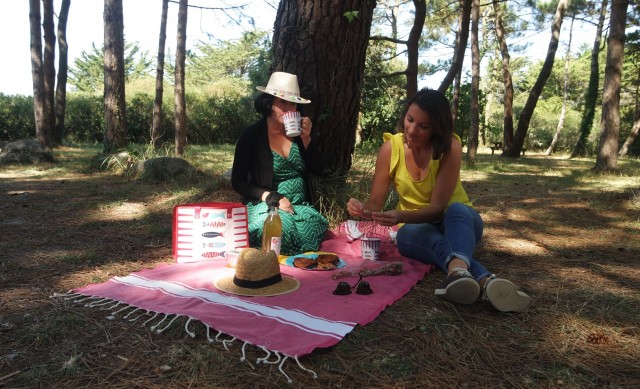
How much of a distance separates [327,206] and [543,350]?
2.47m

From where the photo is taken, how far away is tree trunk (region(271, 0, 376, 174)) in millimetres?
3887

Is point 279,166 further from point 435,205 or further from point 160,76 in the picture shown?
point 160,76

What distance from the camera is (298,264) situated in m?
2.76

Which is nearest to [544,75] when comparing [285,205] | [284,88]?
[284,88]

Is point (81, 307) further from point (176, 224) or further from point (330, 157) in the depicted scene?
point (330, 157)

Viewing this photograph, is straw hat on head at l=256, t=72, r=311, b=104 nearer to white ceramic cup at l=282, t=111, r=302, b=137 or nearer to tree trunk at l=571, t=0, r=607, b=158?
white ceramic cup at l=282, t=111, r=302, b=137

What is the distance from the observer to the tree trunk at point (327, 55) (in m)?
3.89

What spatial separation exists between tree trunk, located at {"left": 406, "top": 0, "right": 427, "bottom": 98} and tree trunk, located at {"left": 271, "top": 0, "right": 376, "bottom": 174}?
2.20 meters

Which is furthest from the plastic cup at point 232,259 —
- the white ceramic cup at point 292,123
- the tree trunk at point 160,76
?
the tree trunk at point 160,76

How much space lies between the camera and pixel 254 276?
2.25m

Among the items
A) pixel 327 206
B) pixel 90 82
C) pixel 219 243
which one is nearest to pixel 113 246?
pixel 219 243

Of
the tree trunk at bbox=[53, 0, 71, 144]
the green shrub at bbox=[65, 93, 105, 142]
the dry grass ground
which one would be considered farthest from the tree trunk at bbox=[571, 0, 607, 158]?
the green shrub at bbox=[65, 93, 105, 142]

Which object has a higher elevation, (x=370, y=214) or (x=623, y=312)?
(x=370, y=214)

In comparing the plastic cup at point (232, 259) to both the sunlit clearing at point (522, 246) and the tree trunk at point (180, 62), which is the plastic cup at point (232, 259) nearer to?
the sunlit clearing at point (522, 246)
